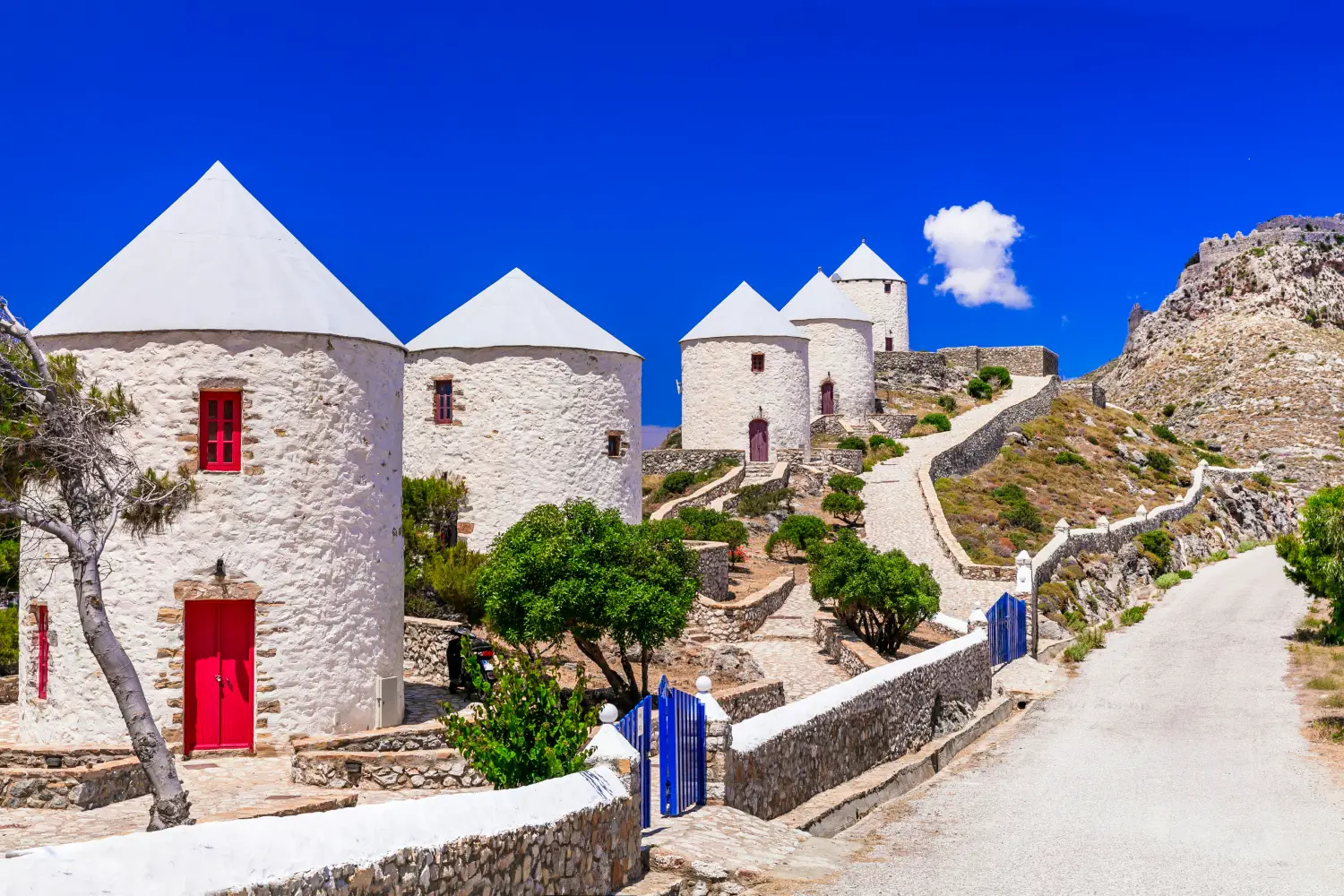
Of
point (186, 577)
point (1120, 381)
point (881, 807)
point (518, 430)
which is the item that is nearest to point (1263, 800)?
point (881, 807)

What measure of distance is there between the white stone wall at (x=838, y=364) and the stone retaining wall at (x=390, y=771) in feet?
123

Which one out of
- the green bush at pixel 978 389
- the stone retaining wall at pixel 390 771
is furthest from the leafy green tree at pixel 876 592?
the green bush at pixel 978 389

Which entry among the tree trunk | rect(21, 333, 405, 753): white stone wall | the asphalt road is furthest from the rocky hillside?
the tree trunk

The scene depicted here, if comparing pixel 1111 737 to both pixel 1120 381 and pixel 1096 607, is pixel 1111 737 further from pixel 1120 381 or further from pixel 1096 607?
pixel 1120 381

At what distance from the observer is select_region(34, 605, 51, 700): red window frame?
48.8 ft

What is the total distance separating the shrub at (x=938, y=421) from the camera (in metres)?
49.9

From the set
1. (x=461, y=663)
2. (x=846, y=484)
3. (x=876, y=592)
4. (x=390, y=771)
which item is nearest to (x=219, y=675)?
(x=390, y=771)

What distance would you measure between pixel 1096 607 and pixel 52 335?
A: 26.7m

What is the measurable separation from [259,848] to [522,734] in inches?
166

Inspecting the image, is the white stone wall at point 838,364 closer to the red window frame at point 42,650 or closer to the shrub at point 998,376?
the shrub at point 998,376

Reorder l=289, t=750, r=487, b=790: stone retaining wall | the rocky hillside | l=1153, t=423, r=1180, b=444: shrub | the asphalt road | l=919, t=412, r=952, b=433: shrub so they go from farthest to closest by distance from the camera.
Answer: the rocky hillside → l=1153, t=423, r=1180, b=444: shrub → l=919, t=412, r=952, b=433: shrub → l=289, t=750, r=487, b=790: stone retaining wall → the asphalt road

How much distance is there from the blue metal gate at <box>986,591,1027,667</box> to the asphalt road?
1.45m

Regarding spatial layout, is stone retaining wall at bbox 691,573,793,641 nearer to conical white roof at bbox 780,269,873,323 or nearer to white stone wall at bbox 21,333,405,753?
white stone wall at bbox 21,333,405,753

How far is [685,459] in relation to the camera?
132ft
